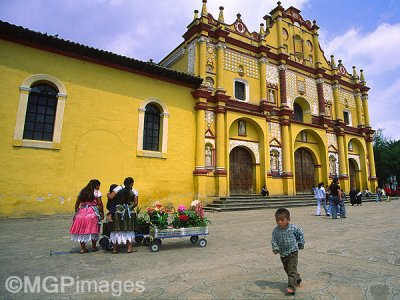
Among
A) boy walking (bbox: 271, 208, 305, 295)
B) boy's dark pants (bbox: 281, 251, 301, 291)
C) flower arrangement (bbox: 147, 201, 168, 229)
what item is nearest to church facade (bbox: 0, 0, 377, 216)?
flower arrangement (bbox: 147, 201, 168, 229)

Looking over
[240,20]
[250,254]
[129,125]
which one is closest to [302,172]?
[240,20]

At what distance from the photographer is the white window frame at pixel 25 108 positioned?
10.5m

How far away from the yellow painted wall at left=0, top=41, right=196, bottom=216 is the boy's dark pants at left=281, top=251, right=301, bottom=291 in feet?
34.2

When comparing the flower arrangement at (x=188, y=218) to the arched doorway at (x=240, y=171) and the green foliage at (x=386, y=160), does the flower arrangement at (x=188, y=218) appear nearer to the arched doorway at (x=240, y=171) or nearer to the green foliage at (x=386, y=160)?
the arched doorway at (x=240, y=171)

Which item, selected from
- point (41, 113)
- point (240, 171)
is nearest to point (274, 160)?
point (240, 171)

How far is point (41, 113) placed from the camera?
37.4 feet

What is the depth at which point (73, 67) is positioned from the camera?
1220 cm

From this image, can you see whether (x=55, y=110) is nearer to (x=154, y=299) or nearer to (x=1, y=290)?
(x=1, y=290)

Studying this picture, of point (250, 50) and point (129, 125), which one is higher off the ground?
point (250, 50)

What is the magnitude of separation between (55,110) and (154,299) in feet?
36.7

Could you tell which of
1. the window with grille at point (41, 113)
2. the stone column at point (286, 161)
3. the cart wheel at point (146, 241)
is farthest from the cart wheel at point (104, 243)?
the stone column at point (286, 161)

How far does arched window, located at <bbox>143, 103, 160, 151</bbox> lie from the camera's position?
46.6 ft

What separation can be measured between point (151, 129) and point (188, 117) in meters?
2.49

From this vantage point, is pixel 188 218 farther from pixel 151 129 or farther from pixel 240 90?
pixel 240 90
